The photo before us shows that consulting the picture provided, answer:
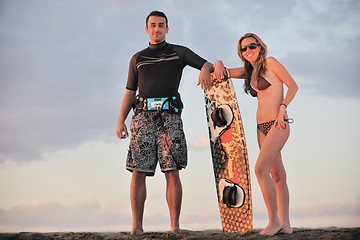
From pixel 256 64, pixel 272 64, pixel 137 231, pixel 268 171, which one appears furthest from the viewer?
pixel 137 231

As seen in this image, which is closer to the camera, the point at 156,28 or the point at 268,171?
the point at 268,171

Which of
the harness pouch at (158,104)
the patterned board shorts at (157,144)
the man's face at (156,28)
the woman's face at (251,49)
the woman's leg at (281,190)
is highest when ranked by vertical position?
the man's face at (156,28)

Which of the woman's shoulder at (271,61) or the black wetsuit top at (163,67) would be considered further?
the black wetsuit top at (163,67)

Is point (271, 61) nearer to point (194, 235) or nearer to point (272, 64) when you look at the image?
point (272, 64)

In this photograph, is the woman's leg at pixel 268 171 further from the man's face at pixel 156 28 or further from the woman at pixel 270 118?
the man's face at pixel 156 28

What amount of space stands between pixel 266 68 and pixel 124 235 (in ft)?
8.87

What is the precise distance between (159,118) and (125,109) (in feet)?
2.20

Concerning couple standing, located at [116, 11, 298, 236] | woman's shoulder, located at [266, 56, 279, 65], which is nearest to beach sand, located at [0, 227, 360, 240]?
couple standing, located at [116, 11, 298, 236]

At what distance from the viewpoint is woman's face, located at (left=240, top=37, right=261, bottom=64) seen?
624 centimetres

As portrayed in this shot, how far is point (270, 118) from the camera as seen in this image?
237 inches

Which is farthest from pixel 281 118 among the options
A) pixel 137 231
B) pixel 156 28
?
pixel 137 231

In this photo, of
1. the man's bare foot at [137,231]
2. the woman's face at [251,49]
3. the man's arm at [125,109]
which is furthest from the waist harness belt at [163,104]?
the man's bare foot at [137,231]

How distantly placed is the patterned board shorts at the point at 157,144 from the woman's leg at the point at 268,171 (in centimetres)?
105

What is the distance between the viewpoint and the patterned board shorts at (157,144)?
20.7 ft
